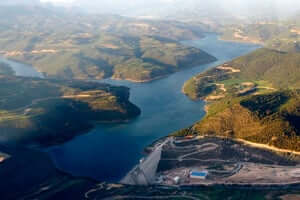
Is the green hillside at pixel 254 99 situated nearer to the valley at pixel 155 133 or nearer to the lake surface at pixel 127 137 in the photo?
the valley at pixel 155 133

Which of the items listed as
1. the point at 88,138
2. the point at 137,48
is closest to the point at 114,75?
the point at 137,48

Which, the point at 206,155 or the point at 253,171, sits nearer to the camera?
the point at 253,171

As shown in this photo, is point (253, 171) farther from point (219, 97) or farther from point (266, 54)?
point (266, 54)

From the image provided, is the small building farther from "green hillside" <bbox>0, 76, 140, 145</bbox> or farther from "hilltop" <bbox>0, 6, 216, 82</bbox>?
"hilltop" <bbox>0, 6, 216, 82</bbox>

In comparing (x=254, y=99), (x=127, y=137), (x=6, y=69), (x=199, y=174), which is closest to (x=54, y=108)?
(x=127, y=137)

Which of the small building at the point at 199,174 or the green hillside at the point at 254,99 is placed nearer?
the small building at the point at 199,174

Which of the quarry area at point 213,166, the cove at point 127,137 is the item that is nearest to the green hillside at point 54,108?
the cove at point 127,137
